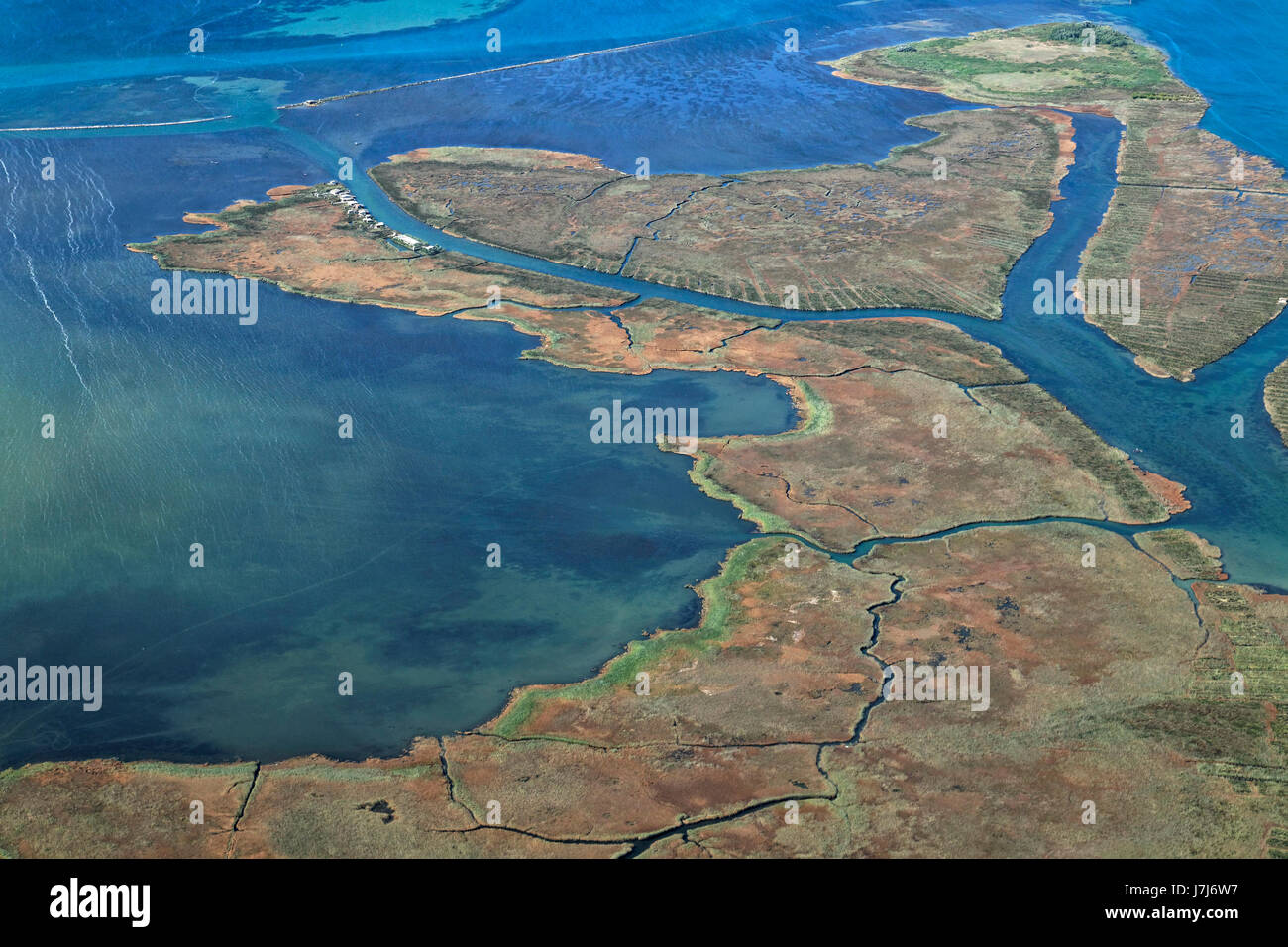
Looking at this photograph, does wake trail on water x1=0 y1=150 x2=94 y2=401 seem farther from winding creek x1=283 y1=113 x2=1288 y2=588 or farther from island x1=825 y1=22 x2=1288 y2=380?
island x1=825 y1=22 x2=1288 y2=380

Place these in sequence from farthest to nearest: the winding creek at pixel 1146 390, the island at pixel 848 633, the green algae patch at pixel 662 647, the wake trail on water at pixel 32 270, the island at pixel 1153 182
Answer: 1. the island at pixel 1153 182
2. the wake trail on water at pixel 32 270
3. the winding creek at pixel 1146 390
4. the green algae patch at pixel 662 647
5. the island at pixel 848 633

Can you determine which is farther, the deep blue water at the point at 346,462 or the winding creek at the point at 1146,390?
the winding creek at the point at 1146,390

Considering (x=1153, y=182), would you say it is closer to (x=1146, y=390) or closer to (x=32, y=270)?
(x=1146, y=390)

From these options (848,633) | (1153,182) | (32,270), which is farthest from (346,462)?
(1153,182)

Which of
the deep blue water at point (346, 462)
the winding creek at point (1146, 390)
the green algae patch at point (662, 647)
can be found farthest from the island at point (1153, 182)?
the green algae patch at point (662, 647)

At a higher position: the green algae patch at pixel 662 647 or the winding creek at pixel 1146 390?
the winding creek at pixel 1146 390

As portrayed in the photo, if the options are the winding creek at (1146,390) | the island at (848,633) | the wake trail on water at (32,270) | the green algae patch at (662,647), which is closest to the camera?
the island at (848,633)

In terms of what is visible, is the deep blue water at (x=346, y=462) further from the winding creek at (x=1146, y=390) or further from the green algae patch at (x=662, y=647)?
the green algae patch at (x=662, y=647)

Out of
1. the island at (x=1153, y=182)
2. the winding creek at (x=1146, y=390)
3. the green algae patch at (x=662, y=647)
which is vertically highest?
the island at (x=1153, y=182)

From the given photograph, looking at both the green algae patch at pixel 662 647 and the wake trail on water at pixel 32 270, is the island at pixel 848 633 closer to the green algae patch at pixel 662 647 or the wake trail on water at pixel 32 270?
the green algae patch at pixel 662 647

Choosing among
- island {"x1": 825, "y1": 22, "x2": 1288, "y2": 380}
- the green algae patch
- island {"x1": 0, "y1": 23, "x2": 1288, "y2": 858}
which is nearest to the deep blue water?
the green algae patch

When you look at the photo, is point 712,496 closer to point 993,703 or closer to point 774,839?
point 993,703
